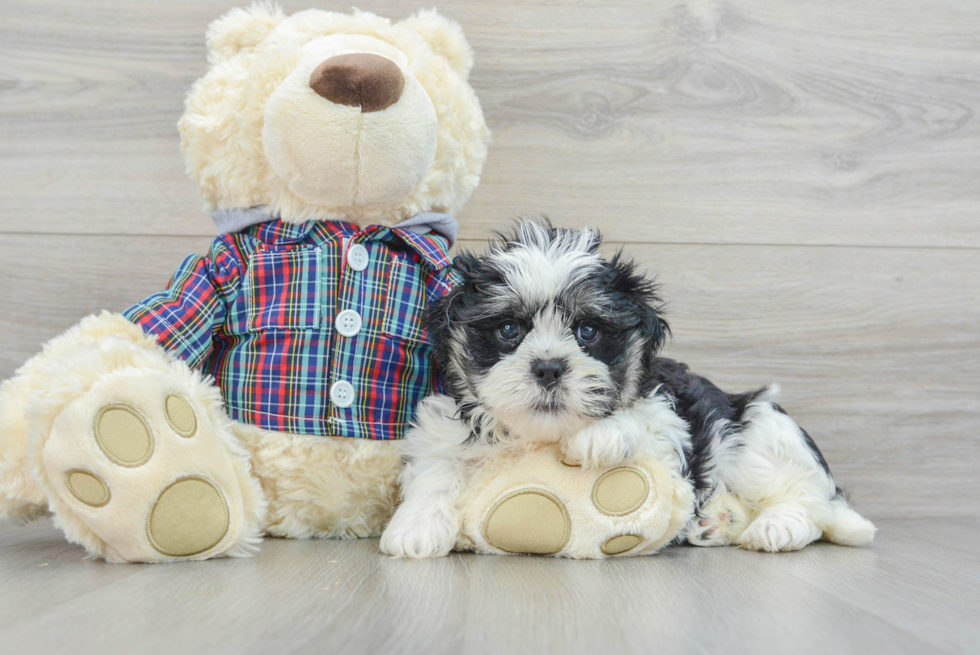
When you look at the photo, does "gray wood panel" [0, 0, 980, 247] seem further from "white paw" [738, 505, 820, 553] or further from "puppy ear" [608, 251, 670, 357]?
"white paw" [738, 505, 820, 553]

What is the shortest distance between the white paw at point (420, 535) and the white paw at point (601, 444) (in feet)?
0.77

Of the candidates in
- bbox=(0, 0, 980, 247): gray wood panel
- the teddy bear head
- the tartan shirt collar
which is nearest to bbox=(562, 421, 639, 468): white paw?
the tartan shirt collar

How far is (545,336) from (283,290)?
1.67 ft

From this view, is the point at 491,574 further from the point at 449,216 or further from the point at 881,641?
the point at 449,216

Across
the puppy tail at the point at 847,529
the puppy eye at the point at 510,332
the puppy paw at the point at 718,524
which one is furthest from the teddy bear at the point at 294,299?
the puppy tail at the point at 847,529

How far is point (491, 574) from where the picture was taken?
1.12 meters

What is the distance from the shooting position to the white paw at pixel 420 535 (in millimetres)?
1221

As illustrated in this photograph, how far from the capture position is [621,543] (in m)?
1.24

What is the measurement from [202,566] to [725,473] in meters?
0.93

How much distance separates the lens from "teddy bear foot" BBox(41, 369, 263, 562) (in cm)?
110

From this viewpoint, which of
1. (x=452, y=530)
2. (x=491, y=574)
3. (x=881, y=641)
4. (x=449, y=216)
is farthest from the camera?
(x=449, y=216)

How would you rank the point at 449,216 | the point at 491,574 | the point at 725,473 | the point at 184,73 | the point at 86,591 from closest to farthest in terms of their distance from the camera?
the point at 86,591
the point at 491,574
the point at 725,473
the point at 449,216
the point at 184,73

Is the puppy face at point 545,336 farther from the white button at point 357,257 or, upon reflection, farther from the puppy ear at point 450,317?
the white button at point 357,257

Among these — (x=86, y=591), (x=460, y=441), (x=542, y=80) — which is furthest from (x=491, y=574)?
(x=542, y=80)
